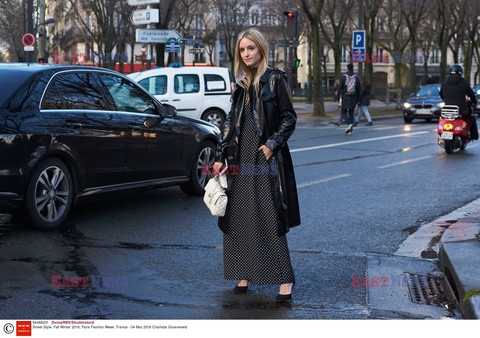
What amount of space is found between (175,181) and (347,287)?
397 centimetres

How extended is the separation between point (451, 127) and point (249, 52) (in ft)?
37.3

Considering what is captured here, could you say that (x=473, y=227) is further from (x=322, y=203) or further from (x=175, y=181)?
(x=175, y=181)

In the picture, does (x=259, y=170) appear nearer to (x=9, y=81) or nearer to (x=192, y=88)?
(x=9, y=81)

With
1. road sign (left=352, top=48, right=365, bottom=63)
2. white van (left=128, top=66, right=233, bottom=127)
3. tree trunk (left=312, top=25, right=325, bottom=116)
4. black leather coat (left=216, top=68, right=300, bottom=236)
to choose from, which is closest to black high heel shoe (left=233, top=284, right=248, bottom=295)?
black leather coat (left=216, top=68, right=300, bottom=236)

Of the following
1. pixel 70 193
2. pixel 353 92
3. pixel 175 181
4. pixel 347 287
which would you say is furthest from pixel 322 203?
pixel 353 92

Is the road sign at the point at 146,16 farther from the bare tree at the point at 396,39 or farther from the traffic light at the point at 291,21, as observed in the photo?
the bare tree at the point at 396,39

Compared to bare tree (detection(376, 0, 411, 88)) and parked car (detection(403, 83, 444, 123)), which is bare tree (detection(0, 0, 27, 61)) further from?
parked car (detection(403, 83, 444, 123))

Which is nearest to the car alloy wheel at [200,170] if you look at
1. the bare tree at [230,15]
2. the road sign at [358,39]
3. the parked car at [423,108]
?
the parked car at [423,108]

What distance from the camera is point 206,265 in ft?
20.9

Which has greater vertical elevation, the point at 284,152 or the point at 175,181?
the point at 284,152

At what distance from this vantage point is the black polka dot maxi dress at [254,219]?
17.3 feet

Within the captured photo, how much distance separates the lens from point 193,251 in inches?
271

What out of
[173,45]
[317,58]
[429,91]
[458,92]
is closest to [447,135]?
[458,92]

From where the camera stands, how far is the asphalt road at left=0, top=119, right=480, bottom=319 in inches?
203
